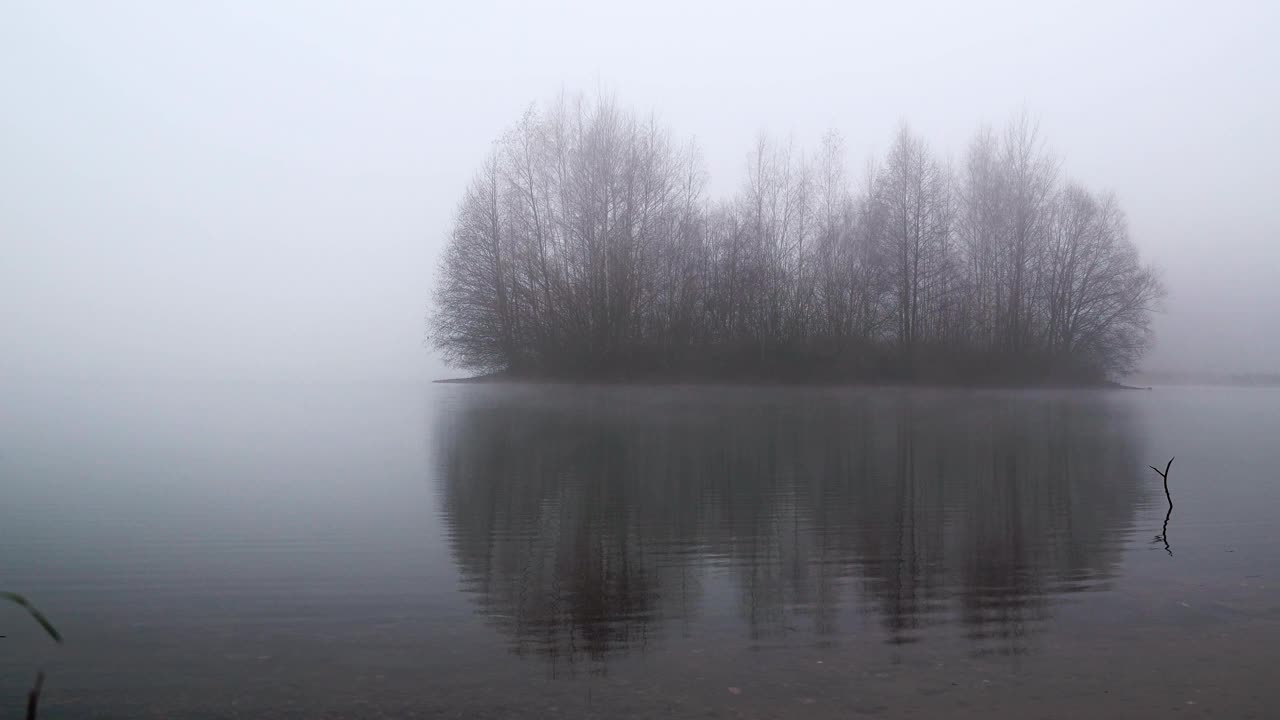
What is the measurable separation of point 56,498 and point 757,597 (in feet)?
20.1

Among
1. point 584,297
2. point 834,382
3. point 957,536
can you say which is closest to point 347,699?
point 957,536

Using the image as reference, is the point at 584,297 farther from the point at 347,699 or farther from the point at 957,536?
the point at 347,699

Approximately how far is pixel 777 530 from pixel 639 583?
64.8 inches

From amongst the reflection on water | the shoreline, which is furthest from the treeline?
the reflection on water

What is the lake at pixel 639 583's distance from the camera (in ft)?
10.1

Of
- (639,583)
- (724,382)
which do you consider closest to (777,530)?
(639,583)

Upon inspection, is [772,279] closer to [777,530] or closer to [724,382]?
[724,382]

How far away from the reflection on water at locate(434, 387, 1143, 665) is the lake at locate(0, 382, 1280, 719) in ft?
0.10

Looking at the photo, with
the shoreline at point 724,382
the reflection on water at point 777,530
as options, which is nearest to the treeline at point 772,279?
the shoreline at point 724,382

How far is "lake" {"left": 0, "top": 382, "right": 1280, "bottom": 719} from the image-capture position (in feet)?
10.1

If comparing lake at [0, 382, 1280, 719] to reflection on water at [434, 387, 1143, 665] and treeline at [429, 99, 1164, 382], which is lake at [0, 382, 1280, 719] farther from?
treeline at [429, 99, 1164, 382]

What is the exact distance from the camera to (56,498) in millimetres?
7090

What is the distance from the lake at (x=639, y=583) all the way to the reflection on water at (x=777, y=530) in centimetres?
3

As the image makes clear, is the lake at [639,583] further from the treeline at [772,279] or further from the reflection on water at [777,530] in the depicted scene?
the treeline at [772,279]
